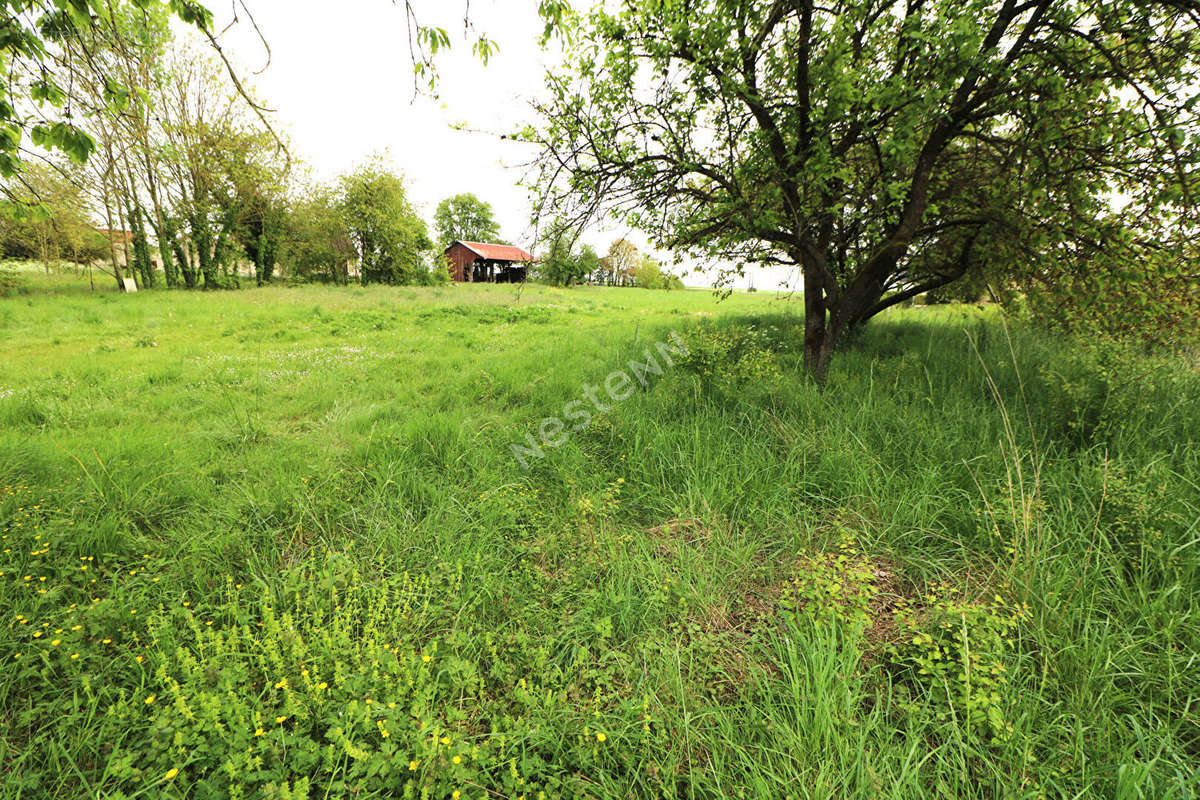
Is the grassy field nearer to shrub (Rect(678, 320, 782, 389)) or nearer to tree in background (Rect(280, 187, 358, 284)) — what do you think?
shrub (Rect(678, 320, 782, 389))

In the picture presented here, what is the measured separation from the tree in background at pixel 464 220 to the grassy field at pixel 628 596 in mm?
64320

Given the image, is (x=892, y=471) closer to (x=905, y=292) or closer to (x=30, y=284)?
(x=905, y=292)

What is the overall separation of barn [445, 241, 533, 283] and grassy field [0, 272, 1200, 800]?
41.1m

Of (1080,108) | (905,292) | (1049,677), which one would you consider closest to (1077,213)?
(1080,108)

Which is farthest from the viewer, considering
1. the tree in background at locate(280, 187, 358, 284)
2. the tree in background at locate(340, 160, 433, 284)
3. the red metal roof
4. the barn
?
the barn

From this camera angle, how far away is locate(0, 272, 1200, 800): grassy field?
5.42 feet

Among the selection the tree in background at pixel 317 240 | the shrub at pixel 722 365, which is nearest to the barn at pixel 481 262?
the tree in background at pixel 317 240

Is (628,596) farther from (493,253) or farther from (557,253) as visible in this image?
(493,253)

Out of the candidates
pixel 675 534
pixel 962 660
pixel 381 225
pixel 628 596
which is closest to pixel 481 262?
pixel 381 225

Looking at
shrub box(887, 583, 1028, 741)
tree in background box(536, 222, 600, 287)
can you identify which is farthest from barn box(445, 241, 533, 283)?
shrub box(887, 583, 1028, 741)

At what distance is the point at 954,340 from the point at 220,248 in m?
33.7

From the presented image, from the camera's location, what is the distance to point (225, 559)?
110 inches

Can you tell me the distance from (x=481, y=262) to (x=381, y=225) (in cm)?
1173

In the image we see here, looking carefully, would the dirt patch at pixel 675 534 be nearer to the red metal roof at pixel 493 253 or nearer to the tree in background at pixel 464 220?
the red metal roof at pixel 493 253
